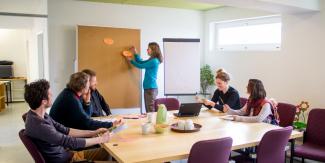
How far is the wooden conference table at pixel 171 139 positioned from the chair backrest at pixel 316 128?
70 cm

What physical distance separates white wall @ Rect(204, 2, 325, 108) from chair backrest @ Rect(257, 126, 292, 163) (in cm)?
217

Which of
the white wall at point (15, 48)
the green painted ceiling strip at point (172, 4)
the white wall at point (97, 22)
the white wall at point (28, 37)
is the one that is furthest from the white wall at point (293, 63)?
the white wall at point (15, 48)

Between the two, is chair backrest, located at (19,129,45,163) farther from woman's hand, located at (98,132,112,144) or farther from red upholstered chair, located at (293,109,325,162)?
red upholstered chair, located at (293,109,325,162)

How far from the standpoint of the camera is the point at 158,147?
7.51 feet

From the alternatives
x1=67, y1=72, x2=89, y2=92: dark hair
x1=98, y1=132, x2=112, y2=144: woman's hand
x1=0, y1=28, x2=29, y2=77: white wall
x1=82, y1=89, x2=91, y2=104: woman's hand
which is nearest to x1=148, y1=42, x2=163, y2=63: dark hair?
x1=82, y1=89, x2=91, y2=104: woman's hand

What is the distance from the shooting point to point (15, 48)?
31.7 feet

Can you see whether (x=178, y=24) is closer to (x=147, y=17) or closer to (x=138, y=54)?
(x=147, y=17)

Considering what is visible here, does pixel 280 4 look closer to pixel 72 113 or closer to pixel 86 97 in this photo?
pixel 86 97

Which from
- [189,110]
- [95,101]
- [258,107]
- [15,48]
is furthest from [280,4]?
[15,48]

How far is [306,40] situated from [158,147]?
10.5ft

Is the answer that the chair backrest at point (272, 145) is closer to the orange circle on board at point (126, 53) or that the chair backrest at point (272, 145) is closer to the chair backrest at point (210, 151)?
the chair backrest at point (210, 151)

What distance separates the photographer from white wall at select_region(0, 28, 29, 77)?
31.2 ft

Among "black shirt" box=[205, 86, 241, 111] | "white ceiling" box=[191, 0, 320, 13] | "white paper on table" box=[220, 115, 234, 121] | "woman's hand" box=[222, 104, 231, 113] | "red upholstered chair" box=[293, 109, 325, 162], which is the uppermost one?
"white ceiling" box=[191, 0, 320, 13]

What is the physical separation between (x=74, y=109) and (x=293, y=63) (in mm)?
3417
